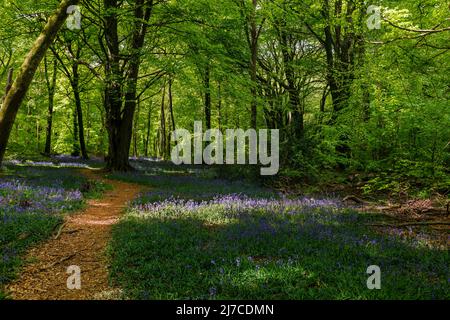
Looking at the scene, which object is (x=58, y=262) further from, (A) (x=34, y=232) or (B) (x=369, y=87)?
(B) (x=369, y=87)

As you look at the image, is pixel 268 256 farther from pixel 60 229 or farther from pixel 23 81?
pixel 60 229

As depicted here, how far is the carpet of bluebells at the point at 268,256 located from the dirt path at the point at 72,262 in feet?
1.05

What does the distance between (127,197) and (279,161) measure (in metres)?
7.05

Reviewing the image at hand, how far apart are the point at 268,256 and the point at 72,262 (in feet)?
11.8

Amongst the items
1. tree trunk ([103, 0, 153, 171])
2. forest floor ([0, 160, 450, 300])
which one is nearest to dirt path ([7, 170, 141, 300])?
forest floor ([0, 160, 450, 300])

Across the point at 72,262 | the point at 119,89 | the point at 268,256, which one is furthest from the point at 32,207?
the point at 119,89

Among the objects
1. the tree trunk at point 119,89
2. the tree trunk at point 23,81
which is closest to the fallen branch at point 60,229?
the tree trunk at point 23,81

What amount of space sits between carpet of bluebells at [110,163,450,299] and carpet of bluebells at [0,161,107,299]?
1617 millimetres

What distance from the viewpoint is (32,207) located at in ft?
30.6

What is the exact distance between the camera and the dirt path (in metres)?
5.24

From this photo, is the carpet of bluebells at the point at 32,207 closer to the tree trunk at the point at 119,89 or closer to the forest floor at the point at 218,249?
the forest floor at the point at 218,249

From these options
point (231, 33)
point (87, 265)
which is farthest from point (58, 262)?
point (231, 33)

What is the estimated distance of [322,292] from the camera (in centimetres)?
470

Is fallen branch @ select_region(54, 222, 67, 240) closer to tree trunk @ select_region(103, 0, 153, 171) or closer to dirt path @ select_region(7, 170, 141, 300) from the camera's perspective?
dirt path @ select_region(7, 170, 141, 300)
